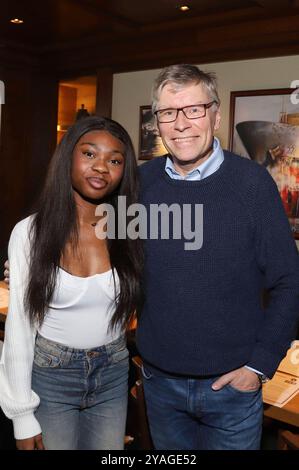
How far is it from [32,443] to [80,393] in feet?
0.62

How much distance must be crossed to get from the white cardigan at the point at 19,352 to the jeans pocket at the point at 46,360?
2 centimetres

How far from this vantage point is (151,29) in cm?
503

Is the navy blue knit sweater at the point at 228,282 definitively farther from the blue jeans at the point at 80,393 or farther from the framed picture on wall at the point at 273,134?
the framed picture on wall at the point at 273,134

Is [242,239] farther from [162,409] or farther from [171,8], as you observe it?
[171,8]

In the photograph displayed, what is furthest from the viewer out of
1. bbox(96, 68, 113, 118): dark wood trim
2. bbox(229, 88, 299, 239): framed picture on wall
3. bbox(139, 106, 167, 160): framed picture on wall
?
bbox(96, 68, 113, 118): dark wood trim

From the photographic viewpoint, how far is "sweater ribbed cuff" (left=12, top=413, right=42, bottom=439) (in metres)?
1.44

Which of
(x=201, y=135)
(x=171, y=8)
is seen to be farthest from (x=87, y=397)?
(x=171, y=8)

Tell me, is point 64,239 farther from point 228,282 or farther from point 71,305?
point 228,282

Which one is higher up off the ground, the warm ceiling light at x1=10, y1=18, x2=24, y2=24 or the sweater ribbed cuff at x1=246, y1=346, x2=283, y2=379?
the warm ceiling light at x1=10, y1=18, x2=24, y2=24

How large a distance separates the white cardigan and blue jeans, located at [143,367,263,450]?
1.23 ft

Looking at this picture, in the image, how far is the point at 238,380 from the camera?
4.83ft

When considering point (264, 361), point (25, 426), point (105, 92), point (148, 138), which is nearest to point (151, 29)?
point (105, 92)

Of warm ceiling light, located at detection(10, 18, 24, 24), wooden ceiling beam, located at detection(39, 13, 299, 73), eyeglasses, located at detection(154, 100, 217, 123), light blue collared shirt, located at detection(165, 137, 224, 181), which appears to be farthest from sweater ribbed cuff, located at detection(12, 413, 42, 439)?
warm ceiling light, located at detection(10, 18, 24, 24)

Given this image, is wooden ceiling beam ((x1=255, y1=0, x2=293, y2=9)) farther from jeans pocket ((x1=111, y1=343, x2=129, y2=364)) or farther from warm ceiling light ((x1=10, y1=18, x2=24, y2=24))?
jeans pocket ((x1=111, y1=343, x2=129, y2=364))
